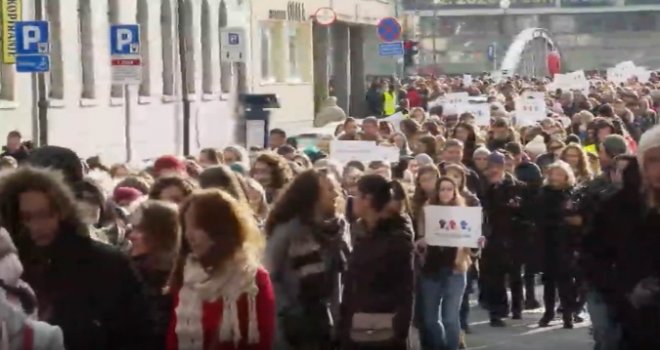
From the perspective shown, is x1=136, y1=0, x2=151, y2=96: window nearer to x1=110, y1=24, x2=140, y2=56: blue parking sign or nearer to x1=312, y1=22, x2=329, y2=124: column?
x1=110, y1=24, x2=140, y2=56: blue parking sign

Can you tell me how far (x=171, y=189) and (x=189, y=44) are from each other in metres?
31.4

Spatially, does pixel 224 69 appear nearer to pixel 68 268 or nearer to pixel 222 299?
pixel 222 299

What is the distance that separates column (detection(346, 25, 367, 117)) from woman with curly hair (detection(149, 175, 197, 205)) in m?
57.0

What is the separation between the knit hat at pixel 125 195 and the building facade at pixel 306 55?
34518 mm

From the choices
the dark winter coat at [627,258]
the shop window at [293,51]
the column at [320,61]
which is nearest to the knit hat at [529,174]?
the dark winter coat at [627,258]

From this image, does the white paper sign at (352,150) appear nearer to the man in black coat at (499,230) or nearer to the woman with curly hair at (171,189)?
the man in black coat at (499,230)

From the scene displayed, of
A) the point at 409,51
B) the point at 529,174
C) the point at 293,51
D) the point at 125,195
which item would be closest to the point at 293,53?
the point at 293,51

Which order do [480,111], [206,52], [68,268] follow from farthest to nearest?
[206,52]
[480,111]
[68,268]

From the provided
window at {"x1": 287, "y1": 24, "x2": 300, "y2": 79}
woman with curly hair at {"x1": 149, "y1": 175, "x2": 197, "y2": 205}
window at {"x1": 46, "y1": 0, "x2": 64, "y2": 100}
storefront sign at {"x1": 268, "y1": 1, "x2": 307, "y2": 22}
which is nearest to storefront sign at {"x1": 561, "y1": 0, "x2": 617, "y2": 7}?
storefront sign at {"x1": 268, "y1": 1, "x2": 307, "y2": 22}

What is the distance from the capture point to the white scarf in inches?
280

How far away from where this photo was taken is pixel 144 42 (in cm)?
3703

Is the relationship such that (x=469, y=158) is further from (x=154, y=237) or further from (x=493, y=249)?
(x=154, y=237)

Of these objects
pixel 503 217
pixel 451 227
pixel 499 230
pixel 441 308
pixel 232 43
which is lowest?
pixel 441 308

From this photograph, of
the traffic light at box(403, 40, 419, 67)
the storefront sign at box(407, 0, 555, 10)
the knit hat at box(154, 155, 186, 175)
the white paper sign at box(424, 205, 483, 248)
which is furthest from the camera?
the storefront sign at box(407, 0, 555, 10)
